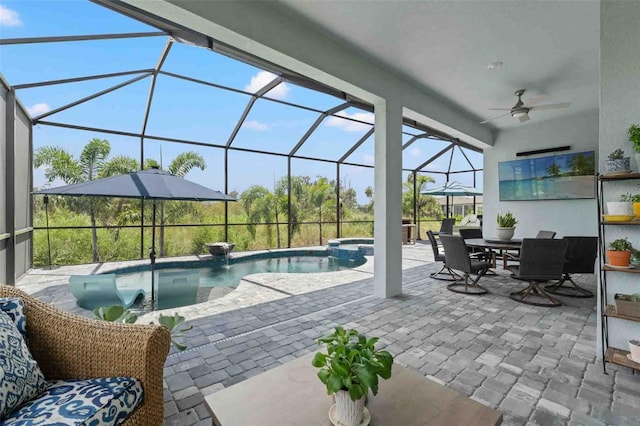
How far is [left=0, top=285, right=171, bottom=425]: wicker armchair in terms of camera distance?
1350mm

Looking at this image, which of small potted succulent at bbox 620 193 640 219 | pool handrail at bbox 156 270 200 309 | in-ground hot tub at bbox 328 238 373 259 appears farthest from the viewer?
in-ground hot tub at bbox 328 238 373 259

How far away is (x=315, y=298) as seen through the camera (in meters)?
4.12

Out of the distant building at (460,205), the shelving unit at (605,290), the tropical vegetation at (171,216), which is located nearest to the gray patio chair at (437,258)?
the shelving unit at (605,290)

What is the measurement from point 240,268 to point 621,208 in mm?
6827

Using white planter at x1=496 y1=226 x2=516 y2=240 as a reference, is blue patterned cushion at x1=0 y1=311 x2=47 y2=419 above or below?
below

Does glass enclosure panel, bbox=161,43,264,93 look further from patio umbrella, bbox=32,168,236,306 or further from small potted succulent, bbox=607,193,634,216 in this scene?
small potted succulent, bbox=607,193,634,216

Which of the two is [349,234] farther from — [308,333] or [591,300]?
[308,333]

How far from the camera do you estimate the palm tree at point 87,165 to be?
6.56 meters

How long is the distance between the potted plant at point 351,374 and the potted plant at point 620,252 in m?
2.47

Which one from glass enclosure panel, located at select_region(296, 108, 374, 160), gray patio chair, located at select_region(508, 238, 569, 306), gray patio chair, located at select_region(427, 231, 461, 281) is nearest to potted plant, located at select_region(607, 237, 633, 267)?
gray patio chair, located at select_region(508, 238, 569, 306)

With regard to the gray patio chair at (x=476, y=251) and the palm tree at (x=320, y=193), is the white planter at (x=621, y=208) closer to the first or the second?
the gray patio chair at (x=476, y=251)

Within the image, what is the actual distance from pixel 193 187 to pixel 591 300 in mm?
5791

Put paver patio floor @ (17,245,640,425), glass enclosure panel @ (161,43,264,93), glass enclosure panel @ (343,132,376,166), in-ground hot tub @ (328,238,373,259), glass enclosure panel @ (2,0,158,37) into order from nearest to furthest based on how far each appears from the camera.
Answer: paver patio floor @ (17,245,640,425) < glass enclosure panel @ (2,0,158,37) < glass enclosure panel @ (161,43,264,93) < in-ground hot tub @ (328,238,373,259) < glass enclosure panel @ (343,132,376,166)

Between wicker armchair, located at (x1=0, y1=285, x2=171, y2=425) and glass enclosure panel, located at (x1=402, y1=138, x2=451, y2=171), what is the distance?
31.4 ft
